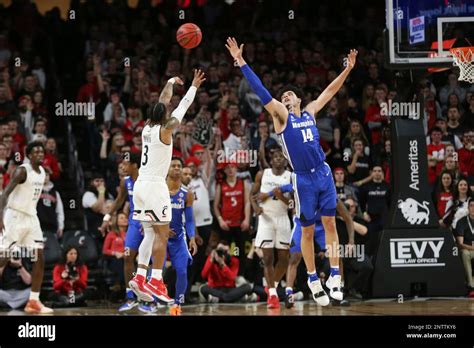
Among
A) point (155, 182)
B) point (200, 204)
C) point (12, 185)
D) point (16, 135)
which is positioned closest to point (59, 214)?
point (16, 135)

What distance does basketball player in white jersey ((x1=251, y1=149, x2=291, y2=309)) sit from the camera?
13469mm

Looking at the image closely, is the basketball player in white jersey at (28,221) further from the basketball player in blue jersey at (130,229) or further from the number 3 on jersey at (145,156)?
the number 3 on jersey at (145,156)

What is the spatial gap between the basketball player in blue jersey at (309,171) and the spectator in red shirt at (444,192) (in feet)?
14.4

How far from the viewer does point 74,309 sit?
13461 mm

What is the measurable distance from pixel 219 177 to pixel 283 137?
4.17m

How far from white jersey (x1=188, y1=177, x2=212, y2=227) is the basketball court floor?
1314 mm

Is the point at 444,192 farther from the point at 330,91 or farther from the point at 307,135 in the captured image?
the point at 307,135

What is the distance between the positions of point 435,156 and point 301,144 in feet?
17.8

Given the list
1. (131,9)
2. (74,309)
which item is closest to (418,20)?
(74,309)

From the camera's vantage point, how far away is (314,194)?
10.8m

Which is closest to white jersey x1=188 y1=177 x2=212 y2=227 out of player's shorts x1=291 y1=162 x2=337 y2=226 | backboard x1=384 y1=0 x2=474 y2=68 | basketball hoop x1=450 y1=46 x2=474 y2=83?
backboard x1=384 y1=0 x2=474 y2=68

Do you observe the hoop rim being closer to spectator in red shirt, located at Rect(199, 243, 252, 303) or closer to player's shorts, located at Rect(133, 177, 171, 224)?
spectator in red shirt, located at Rect(199, 243, 252, 303)
